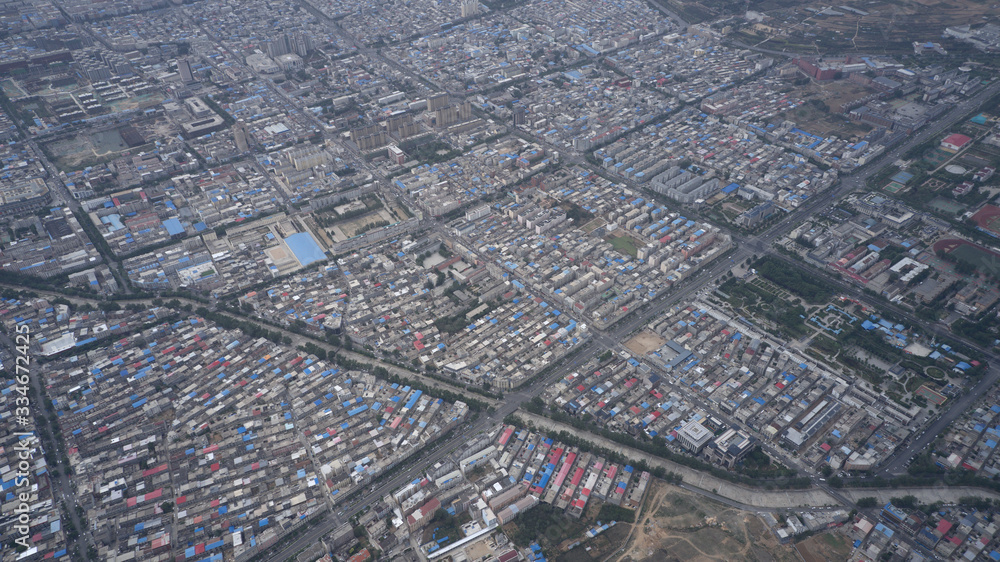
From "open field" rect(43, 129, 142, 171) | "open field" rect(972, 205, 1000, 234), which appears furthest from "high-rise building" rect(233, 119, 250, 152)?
"open field" rect(972, 205, 1000, 234)

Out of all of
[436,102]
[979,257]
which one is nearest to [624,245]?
[979,257]

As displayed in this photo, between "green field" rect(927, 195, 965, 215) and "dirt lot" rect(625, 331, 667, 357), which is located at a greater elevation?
"dirt lot" rect(625, 331, 667, 357)

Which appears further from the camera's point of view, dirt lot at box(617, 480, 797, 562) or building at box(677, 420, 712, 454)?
building at box(677, 420, 712, 454)

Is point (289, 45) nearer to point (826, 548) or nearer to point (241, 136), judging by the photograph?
point (241, 136)

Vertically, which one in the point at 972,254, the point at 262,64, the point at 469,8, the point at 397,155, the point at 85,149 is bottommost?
the point at 972,254

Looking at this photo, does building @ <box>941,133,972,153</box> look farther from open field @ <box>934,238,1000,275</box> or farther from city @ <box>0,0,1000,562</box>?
open field @ <box>934,238,1000,275</box>

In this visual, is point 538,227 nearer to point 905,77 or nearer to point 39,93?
point 905,77
